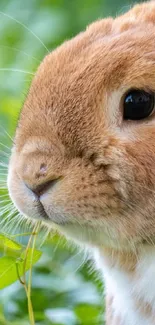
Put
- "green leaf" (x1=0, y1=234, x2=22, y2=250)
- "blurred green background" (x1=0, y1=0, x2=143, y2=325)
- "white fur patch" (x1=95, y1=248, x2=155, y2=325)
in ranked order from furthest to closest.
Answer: "blurred green background" (x1=0, y1=0, x2=143, y2=325) < "green leaf" (x1=0, y1=234, x2=22, y2=250) < "white fur patch" (x1=95, y1=248, x2=155, y2=325)

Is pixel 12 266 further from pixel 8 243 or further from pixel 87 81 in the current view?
pixel 87 81

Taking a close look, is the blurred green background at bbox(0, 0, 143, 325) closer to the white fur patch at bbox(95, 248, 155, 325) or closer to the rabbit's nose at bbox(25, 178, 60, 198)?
the white fur patch at bbox(95, 248, 155, 325)

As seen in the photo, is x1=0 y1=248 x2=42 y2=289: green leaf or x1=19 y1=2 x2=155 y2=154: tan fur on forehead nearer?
x1=19 y1=2 x2=155 y2=154: tan fur on forehead

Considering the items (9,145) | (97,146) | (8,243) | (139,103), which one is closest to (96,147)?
(97,146)

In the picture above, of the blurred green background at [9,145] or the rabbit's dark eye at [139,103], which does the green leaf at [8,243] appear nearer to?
the blurred green background at [9,145]

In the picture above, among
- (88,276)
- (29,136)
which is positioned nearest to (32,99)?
(29,136)

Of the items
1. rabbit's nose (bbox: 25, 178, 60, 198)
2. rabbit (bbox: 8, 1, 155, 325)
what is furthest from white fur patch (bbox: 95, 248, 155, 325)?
rabbit's nose (bbox: 25, 178, 60, 198)

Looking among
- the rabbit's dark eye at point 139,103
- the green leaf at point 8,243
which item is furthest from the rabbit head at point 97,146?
the green leaf at point 8,243

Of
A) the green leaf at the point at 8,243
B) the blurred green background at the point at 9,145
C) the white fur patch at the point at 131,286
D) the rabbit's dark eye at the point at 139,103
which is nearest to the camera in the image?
the rabbit's dark eye at the point at 139,103
